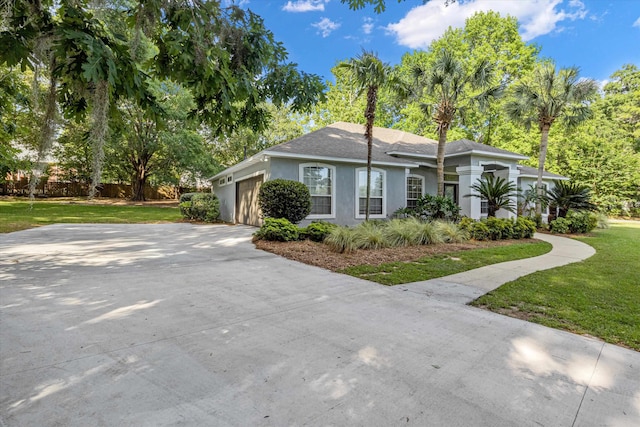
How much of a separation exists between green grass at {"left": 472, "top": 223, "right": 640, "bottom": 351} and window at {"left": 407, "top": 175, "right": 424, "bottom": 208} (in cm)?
823

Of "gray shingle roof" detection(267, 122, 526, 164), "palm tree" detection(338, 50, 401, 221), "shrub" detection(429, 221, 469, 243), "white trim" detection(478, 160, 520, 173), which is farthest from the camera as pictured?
"white trim" detection(478, 160, 520, 173)

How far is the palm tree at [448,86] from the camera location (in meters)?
11.9

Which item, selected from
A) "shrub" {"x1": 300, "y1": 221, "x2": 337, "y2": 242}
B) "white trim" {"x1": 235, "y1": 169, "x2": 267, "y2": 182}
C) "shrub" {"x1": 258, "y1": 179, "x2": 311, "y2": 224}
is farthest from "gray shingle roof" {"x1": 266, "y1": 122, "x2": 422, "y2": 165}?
"shrub" {"x1": 300, "y1": 221, "x2": 337, "y2": 242}

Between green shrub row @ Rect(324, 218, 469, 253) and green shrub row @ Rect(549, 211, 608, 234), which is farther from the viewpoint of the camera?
green shrub row @ Rect(549, 211, 608, 234)

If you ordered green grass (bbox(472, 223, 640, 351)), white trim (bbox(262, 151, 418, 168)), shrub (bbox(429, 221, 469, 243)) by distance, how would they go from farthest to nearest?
white trim (bbox(262, 151, 418, 168))
shrub (bbox(429, 221, 469, 243))
green grass (bbox(472, 223, 640, 351))

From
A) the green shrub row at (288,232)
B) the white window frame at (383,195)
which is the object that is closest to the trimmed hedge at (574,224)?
the white window frame at (383,195)

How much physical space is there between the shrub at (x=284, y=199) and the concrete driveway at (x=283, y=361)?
534 centimetres

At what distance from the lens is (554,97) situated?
45.8 ft

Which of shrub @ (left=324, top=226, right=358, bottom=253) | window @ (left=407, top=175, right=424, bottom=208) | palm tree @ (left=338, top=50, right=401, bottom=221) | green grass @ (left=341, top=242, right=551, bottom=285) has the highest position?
palm tree @ (left=338, top=50, right=401, bottom=221)

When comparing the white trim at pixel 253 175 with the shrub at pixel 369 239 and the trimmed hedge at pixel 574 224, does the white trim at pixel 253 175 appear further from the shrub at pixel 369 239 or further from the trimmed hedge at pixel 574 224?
the trimmed hedge at pixel 574 224

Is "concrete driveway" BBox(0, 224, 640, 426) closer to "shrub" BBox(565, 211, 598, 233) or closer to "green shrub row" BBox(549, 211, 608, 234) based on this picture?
"green shrub row" BBox(549, 211, 608, 234)

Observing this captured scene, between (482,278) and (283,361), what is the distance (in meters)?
4.29

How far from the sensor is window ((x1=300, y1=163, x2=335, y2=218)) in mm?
11906

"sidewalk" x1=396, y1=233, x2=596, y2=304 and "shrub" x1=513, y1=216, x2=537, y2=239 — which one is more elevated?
"shrub" x1=513, y1=216, x2=537, y2=239
